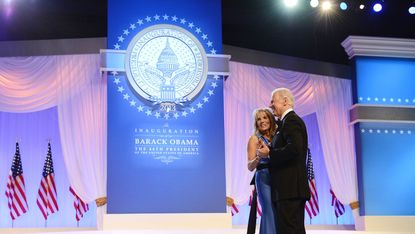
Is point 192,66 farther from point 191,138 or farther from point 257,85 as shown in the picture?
point 257,85

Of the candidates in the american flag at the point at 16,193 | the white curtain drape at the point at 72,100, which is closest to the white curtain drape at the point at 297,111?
the white curtain drape at the point at 72,100

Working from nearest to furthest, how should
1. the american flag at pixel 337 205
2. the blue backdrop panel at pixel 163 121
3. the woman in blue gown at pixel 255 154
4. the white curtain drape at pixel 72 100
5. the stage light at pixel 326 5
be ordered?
the woman in blue gown at pixel 255 154, the blue backdrop panel at pixel 163 121, the white curtain drape at pixel 72 100, the stage light at pixel 326 5, the american flag at pixel 337 205

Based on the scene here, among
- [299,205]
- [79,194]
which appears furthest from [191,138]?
[299,205]

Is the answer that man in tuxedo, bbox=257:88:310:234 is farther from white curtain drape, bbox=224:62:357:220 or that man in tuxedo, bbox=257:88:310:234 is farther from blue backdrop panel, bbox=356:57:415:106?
blue backdrop panel, bbox=356:57:415:106

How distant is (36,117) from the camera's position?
9.03 m

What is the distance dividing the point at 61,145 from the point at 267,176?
4.79 m

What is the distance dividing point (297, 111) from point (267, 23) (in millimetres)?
1517

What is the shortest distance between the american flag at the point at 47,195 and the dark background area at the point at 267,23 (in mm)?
2064

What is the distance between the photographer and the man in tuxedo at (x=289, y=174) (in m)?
3.64

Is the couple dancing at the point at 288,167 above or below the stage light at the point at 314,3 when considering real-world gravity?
below

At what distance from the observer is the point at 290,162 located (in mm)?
3746

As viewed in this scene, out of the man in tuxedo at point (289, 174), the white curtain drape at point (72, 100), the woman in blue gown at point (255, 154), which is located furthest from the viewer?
the white curtain drape at point (72, 100)

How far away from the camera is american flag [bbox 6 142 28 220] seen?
8.66 metres

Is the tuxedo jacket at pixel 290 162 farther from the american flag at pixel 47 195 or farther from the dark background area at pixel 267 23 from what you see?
the american flag at pixel 47 195
